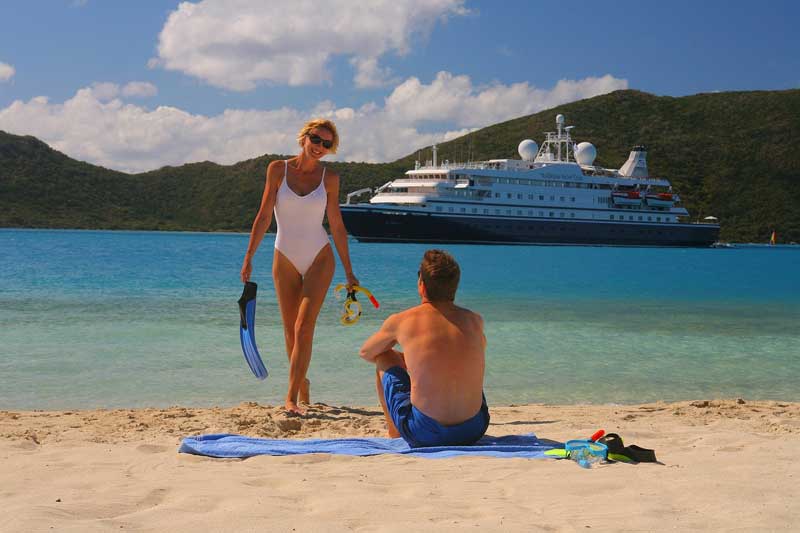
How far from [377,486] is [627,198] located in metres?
60.6

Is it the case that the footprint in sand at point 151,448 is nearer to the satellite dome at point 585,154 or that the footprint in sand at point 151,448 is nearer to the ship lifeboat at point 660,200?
the ship lifeboat at point 660,200

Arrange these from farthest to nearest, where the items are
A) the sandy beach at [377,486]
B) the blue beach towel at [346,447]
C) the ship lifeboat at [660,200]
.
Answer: the ship lifeboat at [660,200] → the blue beach towel at [346,447] → the sandy beach at [377,486]

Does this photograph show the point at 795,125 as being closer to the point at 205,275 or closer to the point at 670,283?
the point at 670,283

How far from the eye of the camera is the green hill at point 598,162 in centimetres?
8400

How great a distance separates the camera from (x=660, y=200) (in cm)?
6188

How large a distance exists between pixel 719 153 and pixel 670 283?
255ft

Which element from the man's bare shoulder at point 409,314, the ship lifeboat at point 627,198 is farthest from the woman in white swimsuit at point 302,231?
the ship lifeboat at point 627,198

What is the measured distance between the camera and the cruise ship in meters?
51.5

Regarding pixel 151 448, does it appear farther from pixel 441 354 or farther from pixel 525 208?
pixel 525 208

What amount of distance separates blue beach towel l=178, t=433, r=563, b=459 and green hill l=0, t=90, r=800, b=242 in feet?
278

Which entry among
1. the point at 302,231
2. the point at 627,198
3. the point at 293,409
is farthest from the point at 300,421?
the point at 627,198

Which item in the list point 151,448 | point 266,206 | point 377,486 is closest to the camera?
point 377,486

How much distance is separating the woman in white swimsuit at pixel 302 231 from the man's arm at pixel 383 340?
95cm

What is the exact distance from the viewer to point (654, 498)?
96.1 inches
